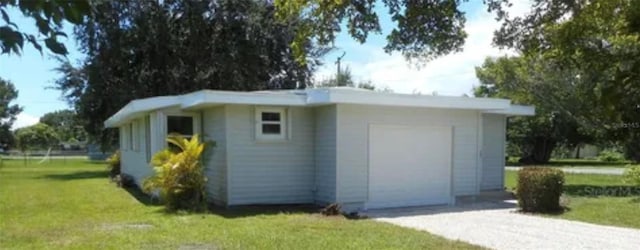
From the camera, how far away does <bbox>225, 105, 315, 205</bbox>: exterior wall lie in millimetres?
12148

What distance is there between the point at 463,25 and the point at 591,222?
678 centimetres

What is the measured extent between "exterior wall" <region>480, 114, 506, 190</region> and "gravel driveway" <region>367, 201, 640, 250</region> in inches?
125

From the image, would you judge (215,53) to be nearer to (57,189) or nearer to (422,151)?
(57,189)

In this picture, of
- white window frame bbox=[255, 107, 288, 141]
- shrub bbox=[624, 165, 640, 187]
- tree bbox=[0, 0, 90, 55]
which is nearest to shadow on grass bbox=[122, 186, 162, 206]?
white window frame bbox=[255, 107, 288, 141]

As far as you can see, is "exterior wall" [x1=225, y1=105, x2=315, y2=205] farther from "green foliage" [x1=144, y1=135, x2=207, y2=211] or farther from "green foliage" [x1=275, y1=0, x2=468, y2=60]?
"green foliage" [x1=275, y1=0, x2=468, y2=60]

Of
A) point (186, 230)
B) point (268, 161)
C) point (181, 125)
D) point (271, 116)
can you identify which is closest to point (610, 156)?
point (271, 116)

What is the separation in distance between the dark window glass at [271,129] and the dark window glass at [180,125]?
2.33 metres

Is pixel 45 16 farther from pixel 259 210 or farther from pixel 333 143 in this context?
pixel 333 143

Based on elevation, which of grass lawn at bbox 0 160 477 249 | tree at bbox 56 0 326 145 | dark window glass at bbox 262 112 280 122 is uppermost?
tree at bbox 56 0 326 145

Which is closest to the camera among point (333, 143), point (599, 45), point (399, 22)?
point (599, 45)

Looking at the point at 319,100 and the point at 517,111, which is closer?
the point at 319,100

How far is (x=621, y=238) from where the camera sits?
855cm

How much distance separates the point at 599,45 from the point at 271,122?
9.88 m

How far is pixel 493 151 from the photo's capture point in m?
15.6
